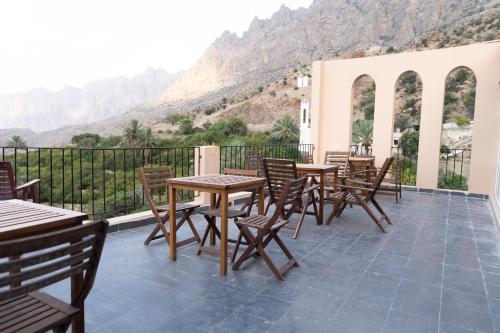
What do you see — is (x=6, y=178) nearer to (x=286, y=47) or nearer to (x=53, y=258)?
(x=53, y=258)

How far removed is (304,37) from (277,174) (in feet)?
219

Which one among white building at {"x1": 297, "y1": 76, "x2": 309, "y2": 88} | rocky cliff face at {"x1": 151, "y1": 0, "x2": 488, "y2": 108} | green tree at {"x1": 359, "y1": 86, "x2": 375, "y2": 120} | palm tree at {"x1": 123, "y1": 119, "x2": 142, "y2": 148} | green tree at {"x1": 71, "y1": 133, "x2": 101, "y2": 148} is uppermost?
rocky cliff face at {"x1": 151, "y1": 0, "x2": 488, "y2": 108}

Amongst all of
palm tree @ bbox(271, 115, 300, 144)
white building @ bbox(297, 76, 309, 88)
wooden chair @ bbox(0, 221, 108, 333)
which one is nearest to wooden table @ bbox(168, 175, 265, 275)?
wooden chair @ bbox(0, 221, 108, 333)

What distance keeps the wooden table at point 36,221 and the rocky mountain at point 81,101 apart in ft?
238

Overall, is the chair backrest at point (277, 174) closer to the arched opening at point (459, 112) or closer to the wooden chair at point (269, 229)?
the wooden chair at point (269, 229)

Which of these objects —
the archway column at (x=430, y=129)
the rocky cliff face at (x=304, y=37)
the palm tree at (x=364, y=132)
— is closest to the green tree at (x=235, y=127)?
the rocky cliff face at (x=304, y=37)

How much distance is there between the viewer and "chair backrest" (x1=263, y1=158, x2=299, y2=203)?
14.5ft

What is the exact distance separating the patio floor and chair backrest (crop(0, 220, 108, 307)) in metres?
0.97

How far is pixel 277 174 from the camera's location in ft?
14.8

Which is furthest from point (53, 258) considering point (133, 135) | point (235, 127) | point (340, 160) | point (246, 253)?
point (235, 127)

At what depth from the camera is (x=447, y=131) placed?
28.7 m

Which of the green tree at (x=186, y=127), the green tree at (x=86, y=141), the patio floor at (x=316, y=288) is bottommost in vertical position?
the patio floor at (x=316, y=288)

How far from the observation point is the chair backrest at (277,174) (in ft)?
14.5

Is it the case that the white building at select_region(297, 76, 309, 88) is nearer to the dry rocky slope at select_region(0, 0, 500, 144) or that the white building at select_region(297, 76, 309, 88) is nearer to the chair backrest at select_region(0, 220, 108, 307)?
the dry rocky slope at select_region(0, 0, 500, 144)
